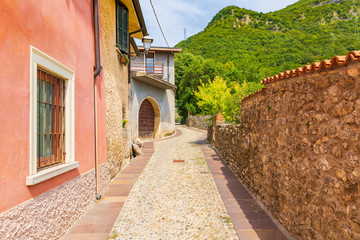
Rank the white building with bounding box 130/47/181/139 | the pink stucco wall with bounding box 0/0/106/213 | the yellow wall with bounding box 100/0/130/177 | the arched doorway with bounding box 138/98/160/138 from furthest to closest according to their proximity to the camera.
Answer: the arched doorway with bounding box 138/98/160/138 < the white building with bounding box 130/47/181/139 < the yellow wall with bounding box 100/0/130/177 < the pink stucco wall with bounding box 0/0/106/213

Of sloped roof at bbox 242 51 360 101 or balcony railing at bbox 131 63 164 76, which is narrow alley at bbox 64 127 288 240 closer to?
sloped roof at bbox 242 51 360 101

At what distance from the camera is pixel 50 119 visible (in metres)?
3.32

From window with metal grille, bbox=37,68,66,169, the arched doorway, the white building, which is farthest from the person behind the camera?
the arched doorway

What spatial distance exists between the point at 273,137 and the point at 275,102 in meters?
0.58

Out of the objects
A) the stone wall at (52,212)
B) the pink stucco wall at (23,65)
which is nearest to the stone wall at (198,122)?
the stone wall at (52,212)

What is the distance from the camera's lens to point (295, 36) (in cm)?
3900

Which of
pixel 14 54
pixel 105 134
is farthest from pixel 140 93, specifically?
pixel 14 54

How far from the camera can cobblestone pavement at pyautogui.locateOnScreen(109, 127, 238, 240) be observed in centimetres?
346

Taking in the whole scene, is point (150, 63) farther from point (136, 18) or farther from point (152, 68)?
point (136, 18)

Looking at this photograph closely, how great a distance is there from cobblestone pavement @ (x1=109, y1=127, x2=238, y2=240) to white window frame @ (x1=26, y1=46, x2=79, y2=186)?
1.28 m

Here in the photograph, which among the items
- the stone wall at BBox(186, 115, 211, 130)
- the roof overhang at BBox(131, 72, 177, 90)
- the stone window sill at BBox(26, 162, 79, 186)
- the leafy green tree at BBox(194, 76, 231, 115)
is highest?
the roof overhang at BBox(131, 72, 177, 90)

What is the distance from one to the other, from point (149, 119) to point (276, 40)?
3502cm

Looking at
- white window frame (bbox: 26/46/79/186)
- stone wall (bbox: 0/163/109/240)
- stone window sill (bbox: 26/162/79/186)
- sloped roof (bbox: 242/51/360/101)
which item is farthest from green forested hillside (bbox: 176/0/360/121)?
stone window sill (bbox: 26/162/79/186)

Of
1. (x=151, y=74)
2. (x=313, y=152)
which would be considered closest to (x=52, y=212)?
(x=313, y=152)
